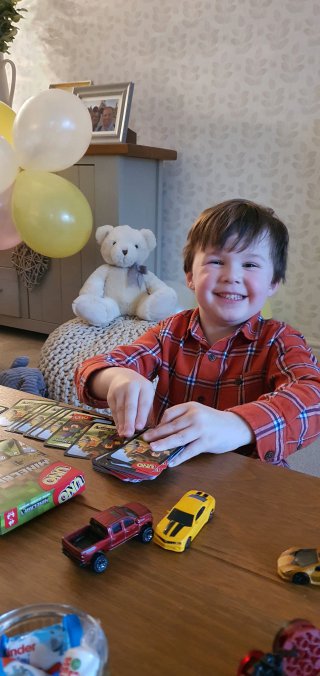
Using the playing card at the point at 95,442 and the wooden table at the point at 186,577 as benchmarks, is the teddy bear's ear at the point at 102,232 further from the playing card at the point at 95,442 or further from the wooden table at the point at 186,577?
the wooden table at the point at 186,577

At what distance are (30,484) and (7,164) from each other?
1369 millimetres

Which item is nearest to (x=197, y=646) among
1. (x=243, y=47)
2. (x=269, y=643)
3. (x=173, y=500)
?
(x=269, y=643)

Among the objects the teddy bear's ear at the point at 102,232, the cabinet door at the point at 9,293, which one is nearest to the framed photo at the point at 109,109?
the teddy bear's ear at the point at 102,232

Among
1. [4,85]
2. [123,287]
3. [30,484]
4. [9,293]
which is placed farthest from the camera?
[9,293]

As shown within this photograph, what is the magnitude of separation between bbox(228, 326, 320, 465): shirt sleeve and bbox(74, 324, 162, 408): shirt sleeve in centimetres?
23

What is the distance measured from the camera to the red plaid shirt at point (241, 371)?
0.75 m

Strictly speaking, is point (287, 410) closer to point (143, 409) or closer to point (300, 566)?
point (143, 409)

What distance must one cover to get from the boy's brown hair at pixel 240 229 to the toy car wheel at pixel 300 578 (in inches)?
22.8

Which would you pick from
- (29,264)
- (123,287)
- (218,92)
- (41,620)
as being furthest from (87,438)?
(218,92)

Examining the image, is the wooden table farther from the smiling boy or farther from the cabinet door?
the cabinet door

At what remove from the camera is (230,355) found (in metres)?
0.94

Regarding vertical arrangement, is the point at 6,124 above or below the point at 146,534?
above

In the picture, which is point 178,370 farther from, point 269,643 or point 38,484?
point 269,643

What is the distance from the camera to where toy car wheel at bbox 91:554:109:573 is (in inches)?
18.3
